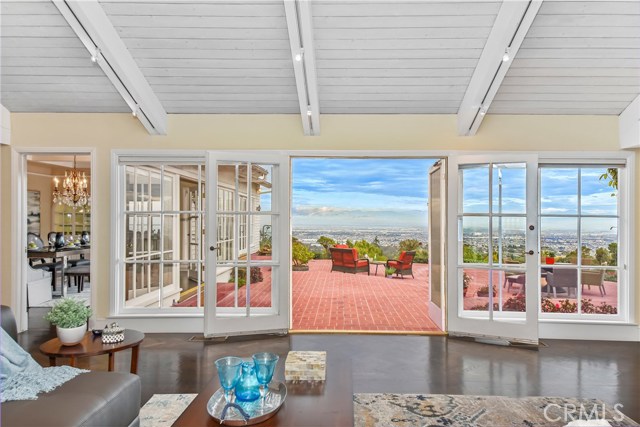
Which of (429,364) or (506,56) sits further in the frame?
(429,364)

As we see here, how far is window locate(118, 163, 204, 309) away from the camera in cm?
451

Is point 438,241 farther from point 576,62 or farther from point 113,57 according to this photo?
point 113,57

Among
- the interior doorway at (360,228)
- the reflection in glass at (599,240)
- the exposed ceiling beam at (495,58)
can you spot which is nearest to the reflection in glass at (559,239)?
the reflection in glass at (599,240)

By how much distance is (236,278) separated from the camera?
432 cm

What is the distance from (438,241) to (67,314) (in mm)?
3915

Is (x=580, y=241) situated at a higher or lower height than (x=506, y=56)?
lower

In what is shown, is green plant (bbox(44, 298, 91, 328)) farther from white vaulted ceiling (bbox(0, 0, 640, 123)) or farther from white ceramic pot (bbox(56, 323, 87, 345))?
white vaulted ceiling (bbox(0, 0, 640, 123))

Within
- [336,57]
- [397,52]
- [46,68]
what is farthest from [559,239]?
[46,68]

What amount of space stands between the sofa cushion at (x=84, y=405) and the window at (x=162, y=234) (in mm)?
2431

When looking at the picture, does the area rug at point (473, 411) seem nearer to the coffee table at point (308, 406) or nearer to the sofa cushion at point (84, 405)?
the coffee table at point (308, 406)

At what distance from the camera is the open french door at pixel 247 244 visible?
420 centimetres

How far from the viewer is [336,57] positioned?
11.7 feet

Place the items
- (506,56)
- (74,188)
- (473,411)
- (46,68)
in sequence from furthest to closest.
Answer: (74,188)
(46,68)
(506,56)
(473,411)

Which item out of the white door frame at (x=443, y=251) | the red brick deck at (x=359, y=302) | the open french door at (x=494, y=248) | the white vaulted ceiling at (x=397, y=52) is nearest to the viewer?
the white vaulted ceiling at (x=397, y=52)
